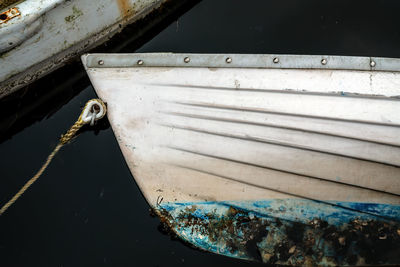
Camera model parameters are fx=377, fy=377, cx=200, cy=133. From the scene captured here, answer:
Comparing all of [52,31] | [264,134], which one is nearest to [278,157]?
[264,134]

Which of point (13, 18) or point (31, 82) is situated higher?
point (13, 18)

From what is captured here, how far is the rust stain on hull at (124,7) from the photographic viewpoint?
2.71 metres

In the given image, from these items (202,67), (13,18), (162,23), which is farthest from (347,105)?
(13,18)

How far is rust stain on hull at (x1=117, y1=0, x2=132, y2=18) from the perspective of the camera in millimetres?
2710

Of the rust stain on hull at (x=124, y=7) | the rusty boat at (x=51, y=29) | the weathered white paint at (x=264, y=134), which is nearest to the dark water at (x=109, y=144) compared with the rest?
the rusty boat at (x=51, y=29)

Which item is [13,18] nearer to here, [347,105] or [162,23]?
[162,23]

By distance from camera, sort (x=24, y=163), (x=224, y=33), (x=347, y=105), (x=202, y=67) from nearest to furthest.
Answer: (x=347, y=105) → (x=202, y=67) → (x=24, y=163) → (x=224, y=33)

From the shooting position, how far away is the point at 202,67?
7.63 feet

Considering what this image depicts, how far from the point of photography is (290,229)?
2203 mm

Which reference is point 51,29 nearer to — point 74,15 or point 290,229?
point 74,15

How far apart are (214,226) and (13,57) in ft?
5.52

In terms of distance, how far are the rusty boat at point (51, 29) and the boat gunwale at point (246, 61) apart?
0.34 m

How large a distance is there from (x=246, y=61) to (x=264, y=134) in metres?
0.46

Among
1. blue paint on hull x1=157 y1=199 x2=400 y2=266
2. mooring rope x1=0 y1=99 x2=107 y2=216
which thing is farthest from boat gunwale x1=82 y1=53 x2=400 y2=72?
blue paint on hull x1=157 y1=199 x2=400 y2=266
